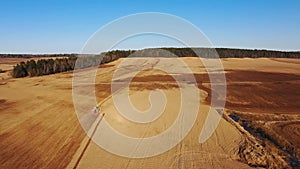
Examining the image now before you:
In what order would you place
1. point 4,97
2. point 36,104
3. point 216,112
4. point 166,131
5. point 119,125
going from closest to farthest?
point 166,131, point 119,125, point 216,112, point 36,104, point 4,97

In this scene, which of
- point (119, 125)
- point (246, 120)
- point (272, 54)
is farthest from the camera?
point (272, 54)

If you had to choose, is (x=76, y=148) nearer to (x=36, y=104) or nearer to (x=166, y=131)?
(x=166, y=131)

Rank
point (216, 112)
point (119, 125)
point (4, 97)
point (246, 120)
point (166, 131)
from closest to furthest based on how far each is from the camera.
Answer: point (166, 131)
point (119, 125)
point (246, 120)
point (216, 112)
point (4, 97)

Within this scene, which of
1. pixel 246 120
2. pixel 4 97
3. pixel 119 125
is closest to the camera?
pixel 119 125

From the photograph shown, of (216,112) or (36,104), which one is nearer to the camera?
(216,112)

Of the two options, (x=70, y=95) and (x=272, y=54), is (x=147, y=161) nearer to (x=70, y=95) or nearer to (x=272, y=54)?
(x=70, y=95)

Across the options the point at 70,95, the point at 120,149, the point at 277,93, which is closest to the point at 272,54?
the point at 277,93

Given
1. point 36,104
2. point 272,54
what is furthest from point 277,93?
point 272,54

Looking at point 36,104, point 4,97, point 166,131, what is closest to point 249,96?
point 166,131

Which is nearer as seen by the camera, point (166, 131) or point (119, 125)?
point (166, 131)
